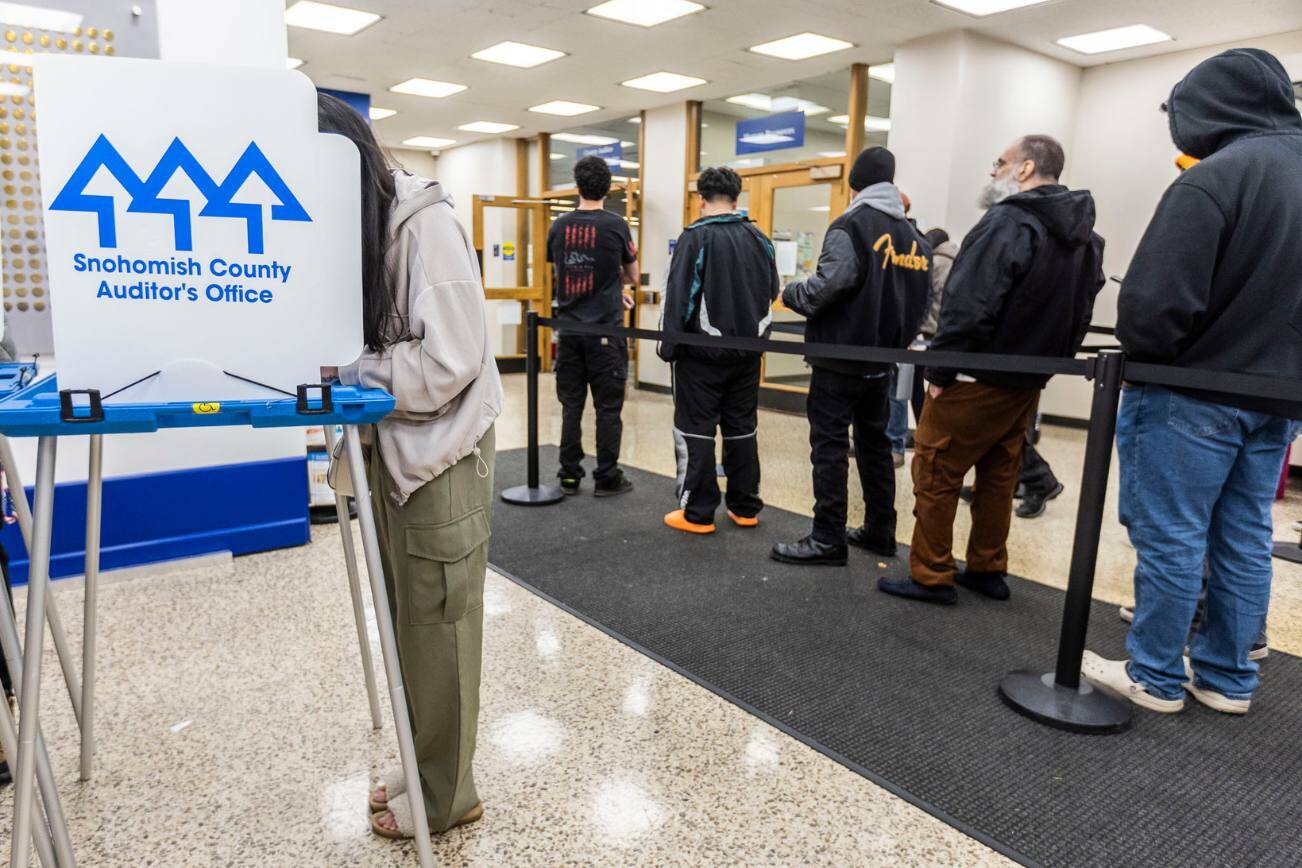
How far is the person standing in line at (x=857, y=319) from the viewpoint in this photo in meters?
2.88

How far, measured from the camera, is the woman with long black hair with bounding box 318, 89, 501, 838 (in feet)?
4.21

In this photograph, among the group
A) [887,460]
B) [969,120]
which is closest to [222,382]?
[887,460]

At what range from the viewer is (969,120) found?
547 centimetres

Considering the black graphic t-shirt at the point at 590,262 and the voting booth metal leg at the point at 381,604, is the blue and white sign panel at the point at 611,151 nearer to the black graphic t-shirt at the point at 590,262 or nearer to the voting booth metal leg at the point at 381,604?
the black graphic t-shirt at the point at 590,262

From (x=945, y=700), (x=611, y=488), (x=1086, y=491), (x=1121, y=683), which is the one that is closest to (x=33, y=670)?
(x=945, y=700)

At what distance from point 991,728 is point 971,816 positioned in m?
0.38

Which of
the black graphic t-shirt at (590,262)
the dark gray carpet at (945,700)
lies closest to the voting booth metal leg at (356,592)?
the dark gray carpet at (945,700)

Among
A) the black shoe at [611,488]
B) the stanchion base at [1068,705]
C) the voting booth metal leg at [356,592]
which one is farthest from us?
the black shoe at [611,488]

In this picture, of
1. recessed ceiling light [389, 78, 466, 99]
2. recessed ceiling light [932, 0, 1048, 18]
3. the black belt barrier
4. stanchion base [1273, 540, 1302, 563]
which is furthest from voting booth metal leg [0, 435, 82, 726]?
recessed ceiling light [389, 78, 466, 99]

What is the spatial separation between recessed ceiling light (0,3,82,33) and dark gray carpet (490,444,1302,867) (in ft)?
7.13

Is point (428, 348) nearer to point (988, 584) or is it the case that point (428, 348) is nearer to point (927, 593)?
point (927, 593)

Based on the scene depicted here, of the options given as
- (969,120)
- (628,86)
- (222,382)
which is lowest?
(222,382)

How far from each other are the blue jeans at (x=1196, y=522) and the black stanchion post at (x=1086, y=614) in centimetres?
9

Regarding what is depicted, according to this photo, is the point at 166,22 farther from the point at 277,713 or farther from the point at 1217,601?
the point at 1217,601
